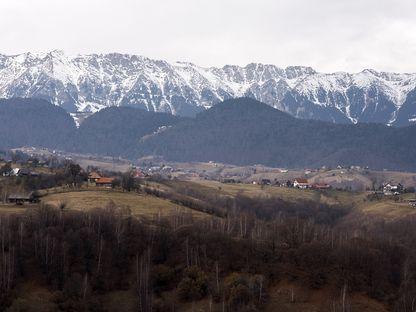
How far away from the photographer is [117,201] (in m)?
152

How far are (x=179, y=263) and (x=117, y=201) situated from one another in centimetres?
4234

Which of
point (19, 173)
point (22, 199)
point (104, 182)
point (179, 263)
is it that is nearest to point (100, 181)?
point (104, 182)

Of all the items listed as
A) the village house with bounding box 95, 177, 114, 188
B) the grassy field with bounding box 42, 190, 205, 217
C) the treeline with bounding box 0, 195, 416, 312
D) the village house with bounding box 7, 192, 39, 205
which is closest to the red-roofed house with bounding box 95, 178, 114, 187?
the village house with bounding box 95, 177, 114, 188

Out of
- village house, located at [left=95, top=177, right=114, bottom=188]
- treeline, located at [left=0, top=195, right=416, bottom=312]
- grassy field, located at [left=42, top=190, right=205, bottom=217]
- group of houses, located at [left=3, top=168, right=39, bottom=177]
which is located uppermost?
group of houses, located at [left=3, top=168, right=39, bottom=177]

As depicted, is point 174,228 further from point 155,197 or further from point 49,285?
point 155,197

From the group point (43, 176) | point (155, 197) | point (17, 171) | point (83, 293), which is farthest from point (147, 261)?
point (17, 171)

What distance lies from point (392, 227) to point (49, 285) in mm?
90332

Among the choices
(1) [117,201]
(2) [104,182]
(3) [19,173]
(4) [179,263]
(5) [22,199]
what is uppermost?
(3) [19,173]

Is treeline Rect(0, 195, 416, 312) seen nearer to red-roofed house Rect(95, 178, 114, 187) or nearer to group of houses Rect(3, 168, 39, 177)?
red-roofed house Rect(95, 178, 114, 187)

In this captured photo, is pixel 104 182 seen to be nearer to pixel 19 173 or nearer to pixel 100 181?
pixel 100 181

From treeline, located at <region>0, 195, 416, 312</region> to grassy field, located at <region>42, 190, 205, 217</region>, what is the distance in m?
16.9

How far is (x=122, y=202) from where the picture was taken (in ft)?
499

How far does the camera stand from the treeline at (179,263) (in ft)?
336

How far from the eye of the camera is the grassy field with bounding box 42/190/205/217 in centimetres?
14425
